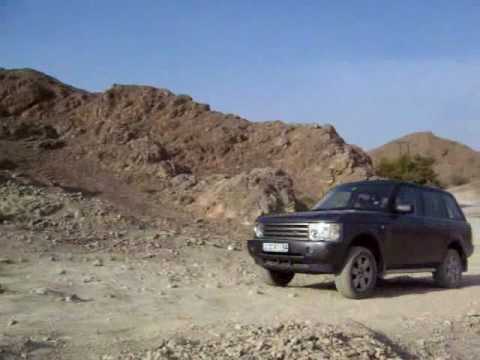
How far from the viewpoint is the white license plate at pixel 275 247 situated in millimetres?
7926

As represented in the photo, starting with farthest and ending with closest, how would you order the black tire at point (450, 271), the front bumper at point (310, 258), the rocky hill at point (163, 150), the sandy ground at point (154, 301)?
the rocky hill at point (163, 150), the black tire at point (450, 271), the front bumper at point (310, 258), the sandy ground at point (154, 301)

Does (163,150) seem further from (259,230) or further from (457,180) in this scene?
(457,180)

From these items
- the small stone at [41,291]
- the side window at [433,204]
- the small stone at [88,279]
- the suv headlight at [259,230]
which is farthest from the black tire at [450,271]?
the small stone at [41,291]

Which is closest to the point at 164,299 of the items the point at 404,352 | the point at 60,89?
the point at 404,352

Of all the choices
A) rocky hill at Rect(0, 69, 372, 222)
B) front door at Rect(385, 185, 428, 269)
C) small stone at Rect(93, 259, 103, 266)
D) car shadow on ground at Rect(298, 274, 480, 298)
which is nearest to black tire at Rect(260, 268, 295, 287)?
car shadow on ground at Rect(298, 274, 480, 298)

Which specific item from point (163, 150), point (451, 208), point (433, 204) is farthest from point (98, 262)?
point (163, 150)

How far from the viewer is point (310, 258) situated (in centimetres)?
757

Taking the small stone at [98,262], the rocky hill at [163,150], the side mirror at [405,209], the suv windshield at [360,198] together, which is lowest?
the small stone at [98,262]

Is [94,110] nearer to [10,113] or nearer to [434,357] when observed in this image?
[10,113]

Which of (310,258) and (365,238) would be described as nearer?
(310,258)

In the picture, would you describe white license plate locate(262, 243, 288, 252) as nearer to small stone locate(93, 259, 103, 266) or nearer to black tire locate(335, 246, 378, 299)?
black tire locate(335, 246, 378, 299)

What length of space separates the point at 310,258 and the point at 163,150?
11798 mm

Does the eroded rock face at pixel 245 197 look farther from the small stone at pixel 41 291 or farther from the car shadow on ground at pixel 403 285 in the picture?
the small stone at pixel 41 291

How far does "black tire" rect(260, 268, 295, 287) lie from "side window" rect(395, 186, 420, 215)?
6.80 ft
